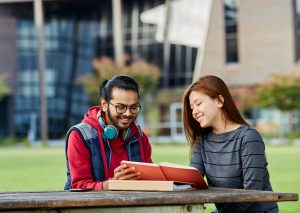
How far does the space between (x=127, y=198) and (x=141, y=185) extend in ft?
1.85

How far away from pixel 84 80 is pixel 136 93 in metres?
55.8

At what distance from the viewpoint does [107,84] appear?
17.0 ft

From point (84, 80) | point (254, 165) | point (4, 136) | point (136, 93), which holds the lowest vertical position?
point (4, 136)

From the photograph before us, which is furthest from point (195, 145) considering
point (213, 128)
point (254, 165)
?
point (254, 165)

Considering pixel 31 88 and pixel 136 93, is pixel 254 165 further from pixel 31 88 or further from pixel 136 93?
pixel 31 88

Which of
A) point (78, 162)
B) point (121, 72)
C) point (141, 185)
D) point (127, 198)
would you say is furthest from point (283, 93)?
point (127, 198)

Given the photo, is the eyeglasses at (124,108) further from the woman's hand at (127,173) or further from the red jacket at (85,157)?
the woman's hand at (127,173)

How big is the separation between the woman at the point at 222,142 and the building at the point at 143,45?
52019mm

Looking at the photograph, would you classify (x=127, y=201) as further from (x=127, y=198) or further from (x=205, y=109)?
(x=205, y=109)

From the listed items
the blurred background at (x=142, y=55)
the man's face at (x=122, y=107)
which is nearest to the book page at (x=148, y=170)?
the man's face at (x=122, y=107)

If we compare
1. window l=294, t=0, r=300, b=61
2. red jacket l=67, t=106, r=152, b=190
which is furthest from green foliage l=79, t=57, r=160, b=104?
red jacket l=67, t=106, r=152, b=190

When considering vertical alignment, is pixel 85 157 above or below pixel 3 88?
above

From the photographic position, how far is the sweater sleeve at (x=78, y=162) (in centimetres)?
501

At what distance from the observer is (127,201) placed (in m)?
3.88
